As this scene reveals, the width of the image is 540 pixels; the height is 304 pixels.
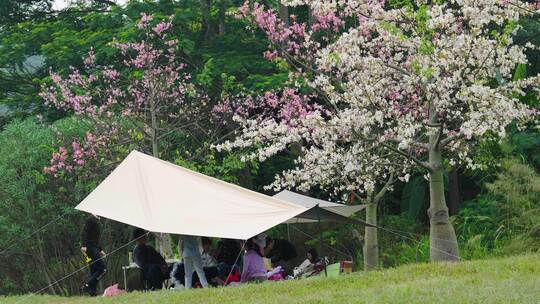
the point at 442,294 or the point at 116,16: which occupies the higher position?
the point at 116,16

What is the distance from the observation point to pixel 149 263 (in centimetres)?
1544

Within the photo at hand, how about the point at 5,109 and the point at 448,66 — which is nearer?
the point at 448,66

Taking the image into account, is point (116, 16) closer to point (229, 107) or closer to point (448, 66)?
point (229, 107)

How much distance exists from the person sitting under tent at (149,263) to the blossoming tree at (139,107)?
411 cm

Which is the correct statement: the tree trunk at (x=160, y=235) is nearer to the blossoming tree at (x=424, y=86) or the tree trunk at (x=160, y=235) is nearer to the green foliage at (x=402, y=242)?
the blossoming tree at (x=424, y=86)

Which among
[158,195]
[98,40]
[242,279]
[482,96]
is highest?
[98,40]

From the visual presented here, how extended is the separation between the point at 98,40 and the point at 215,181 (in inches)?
417

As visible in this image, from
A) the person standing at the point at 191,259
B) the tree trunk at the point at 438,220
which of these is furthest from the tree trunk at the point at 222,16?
the person standing at the point at 191,259

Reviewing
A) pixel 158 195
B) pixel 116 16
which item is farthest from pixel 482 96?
pixel 116 16

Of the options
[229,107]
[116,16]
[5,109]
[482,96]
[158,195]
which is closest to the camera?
[482,96]

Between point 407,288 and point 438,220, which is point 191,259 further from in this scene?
point 407,288

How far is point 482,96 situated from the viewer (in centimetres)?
1318

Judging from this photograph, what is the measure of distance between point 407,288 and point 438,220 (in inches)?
182

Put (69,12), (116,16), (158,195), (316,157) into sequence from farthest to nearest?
(69,12), (116,16), (316,157), (158,195)
